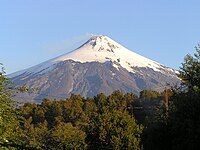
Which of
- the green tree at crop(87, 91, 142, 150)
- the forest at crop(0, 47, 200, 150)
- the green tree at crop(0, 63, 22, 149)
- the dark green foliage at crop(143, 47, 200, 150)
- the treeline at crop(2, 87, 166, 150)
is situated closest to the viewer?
the green tree at crop(0, 63, 22, 149)

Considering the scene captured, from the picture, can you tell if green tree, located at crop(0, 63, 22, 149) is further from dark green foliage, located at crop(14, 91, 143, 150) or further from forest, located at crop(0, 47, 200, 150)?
dark green foliage, located at crop(14, 91, 143, 150)

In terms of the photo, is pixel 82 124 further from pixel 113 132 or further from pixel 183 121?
pixel 183 121

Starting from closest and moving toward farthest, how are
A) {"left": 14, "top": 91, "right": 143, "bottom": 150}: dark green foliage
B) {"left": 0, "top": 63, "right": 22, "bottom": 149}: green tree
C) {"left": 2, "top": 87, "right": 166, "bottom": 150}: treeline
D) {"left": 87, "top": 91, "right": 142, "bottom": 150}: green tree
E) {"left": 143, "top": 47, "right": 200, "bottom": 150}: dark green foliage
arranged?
{"left": 0, "top": 63, "right": 22, "bottom": 149}: green tree → {"left": 2, "top": 87, "right": 166, "bottom": 150}: treeline → {"left": 143, "top": 47, "right": 200, "bottom": 150}: dark green foliage → {"left": 87, "top": 91, "right": 142, "bottom": 150}: green tree → {"left": 14, "top": 91, "right": 143, "bottom": 150}: dark green foliage

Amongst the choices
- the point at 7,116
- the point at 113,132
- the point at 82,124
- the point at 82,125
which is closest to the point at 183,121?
the point at 113,132

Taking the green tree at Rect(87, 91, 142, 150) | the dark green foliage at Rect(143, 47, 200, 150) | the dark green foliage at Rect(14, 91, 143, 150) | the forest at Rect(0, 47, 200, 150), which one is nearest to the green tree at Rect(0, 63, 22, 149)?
the forest at Rect(0, 47, 200, 150)

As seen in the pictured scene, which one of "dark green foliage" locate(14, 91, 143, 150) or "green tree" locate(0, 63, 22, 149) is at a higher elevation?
"green tree" locate(0, 63, 22, 149)

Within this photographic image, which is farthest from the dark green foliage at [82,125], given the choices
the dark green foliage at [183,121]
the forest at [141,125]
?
the dark green foliage at [183,121]

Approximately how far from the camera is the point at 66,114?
74.9 metres

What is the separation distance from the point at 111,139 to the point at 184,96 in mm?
6941

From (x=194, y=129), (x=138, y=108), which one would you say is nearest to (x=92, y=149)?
(x=194, y=129)

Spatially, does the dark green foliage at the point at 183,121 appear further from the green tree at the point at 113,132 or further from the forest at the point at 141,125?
the green tree at the point at 113,132

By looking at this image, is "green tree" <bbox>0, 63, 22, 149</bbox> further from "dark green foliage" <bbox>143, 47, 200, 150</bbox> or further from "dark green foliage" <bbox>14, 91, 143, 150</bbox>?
"dark green foliage" <bbox>143, 47, 200, 150</bbox>

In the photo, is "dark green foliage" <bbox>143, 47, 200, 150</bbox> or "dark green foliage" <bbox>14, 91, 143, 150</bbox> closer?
"dark green foliage" <bbox>143, 47, 200, 150</bbox>

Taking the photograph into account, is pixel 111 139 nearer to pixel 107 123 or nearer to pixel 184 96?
pixel 107 123
